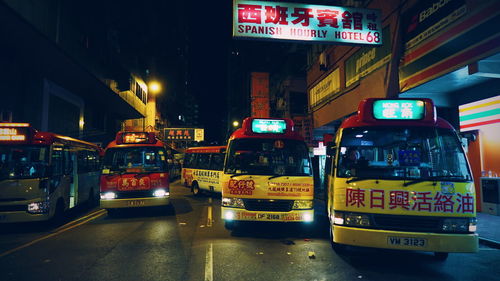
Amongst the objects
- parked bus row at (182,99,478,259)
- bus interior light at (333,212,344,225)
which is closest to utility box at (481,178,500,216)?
parked bus row at (182,99,478,259)

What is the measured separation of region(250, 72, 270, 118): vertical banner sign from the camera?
3456 cm

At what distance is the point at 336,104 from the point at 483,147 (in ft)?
25.0

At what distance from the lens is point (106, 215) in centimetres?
1057

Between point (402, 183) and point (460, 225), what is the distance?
3.58ft

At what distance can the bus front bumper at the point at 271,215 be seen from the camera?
6.78 meters

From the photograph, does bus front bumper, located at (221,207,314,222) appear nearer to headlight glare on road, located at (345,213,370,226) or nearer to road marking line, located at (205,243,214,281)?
road marking line, located at (205,243,214,281)

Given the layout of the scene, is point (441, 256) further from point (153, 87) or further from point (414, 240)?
point (153, 87)

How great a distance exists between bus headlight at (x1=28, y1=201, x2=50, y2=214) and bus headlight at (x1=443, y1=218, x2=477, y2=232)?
9638mm

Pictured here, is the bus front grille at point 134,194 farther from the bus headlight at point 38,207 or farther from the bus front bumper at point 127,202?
the bus headlight at point 38,207

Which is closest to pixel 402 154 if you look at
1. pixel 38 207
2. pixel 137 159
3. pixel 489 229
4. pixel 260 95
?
pixel 489 229

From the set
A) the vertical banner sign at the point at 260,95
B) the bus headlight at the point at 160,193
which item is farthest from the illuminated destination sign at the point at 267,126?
the vertical banner sign at the point at 260,95

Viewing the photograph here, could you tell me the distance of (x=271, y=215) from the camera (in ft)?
22.2

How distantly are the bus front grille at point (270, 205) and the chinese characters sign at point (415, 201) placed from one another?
6.66 feet

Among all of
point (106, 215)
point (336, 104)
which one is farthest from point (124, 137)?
point (336, 104)
